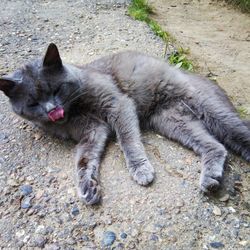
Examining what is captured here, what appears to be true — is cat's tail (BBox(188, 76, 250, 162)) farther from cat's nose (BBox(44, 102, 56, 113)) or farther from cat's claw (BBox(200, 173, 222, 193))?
cat's nose (BBox(44, 102, 56, 113))

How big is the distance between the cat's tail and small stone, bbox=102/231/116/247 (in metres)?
0.97

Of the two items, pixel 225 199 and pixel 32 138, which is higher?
pixel 225 199

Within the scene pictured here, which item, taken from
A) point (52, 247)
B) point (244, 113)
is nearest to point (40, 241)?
point (52, 247)

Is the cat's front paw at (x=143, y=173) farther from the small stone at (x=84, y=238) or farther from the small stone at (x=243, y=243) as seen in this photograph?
the small stone at (x=243, y=243)

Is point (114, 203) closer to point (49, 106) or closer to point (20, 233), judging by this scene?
point (20, 233)

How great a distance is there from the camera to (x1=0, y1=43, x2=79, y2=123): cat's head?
2.42 meters

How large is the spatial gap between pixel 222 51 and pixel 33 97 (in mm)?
2518

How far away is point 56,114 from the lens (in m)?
2.40

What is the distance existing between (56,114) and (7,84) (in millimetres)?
→ 349

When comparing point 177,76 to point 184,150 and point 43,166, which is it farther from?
point 43,166

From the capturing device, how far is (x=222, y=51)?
4.29 m

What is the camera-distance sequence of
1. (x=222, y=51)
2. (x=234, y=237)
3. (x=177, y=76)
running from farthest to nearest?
(x=222, y=51) < (x=177, y=76) < (x=234, y=237)

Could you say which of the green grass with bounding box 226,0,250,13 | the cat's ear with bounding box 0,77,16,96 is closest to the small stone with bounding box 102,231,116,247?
the cat's ear with bounding box 0,77,16,96

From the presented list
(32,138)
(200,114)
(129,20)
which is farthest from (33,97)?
(129,20)
